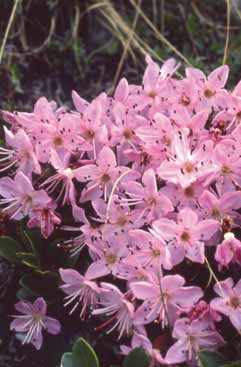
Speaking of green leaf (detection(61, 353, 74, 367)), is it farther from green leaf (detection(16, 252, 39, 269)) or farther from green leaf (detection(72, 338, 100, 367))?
green leaf (detection(16, 252, 39, 269))

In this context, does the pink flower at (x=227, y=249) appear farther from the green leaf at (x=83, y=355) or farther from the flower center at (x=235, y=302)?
the green leaf at (x=83, y=355)

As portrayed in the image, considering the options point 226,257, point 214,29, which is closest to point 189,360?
point 226,257

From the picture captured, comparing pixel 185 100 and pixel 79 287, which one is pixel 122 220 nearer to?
pixel 79 287

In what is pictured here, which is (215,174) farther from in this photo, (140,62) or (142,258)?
(140,62)

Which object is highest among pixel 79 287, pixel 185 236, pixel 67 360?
pixel 185 236

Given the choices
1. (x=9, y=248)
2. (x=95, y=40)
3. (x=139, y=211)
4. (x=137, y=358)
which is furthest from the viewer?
(x=95, y=40)

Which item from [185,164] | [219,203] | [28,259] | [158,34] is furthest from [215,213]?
[158,34]

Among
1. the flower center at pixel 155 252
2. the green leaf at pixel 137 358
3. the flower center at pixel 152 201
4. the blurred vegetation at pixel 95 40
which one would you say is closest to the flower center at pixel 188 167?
the flower center at pixel 152 201
